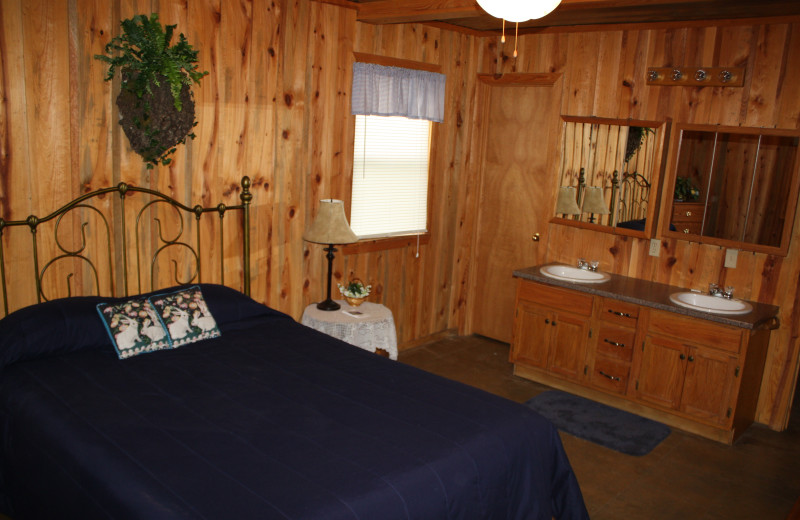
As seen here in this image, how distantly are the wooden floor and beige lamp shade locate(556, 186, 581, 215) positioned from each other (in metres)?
1.50

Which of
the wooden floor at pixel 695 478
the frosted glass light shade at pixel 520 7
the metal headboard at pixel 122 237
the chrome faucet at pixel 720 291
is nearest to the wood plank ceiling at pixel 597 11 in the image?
the frosted glass light shade at pixel 520 7

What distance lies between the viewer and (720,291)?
169 inches

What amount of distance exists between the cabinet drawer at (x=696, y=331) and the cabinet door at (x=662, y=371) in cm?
6

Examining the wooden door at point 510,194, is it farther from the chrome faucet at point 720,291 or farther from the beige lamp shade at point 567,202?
the chrome faucet at point 720,291

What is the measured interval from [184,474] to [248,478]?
22cm

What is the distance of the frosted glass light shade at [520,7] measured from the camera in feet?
7.91

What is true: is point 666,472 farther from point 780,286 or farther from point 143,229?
point 143,229

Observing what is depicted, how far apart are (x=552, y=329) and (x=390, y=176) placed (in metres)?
1.66

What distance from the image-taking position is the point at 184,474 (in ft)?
7.16

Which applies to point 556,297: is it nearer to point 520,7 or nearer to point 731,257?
point 731,257

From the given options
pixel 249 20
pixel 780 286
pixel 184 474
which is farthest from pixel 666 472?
pixel 249 20

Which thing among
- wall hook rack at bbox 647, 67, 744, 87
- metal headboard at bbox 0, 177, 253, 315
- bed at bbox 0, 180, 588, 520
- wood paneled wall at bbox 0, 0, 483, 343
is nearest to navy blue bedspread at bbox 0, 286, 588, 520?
bed at bbox 0, 180, 588, 520

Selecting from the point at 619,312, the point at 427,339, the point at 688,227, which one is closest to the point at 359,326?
the point at 427,339

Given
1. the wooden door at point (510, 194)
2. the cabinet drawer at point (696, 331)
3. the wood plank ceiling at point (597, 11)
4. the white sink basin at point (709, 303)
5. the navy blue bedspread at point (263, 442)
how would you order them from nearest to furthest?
the navy blue bedspread at point (263, 442)
the wood plank ceiling at point (597, 11)
the cabinet drawer at point (696, 331)
the white sink basin at point (709, 303)
the wooden door at point (510, 194)
